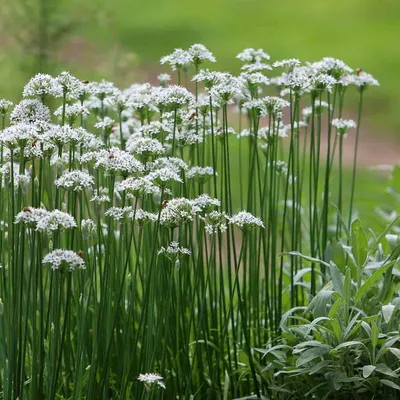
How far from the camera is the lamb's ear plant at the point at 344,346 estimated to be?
2689mm

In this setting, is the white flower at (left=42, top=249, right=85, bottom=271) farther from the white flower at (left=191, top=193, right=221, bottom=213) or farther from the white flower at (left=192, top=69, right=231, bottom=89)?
the white flower at (left=192, top=69, right=231, bottom=89)

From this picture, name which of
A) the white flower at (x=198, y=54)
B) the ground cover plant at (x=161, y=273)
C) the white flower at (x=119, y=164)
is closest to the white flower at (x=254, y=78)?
the ground cover plant at (x=161, y=273)

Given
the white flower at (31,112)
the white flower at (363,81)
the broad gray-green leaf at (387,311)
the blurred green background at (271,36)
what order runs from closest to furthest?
the white flower at (31,112) < the broad gray-green leaf at (387,311) < the white flower at (363,81) < the blurred green background at (271,36)

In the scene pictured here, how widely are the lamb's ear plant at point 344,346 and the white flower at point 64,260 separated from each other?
34.3 inches

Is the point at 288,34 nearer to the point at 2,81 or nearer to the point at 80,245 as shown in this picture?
the point at 2,81

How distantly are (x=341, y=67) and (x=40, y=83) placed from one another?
1.14 metres

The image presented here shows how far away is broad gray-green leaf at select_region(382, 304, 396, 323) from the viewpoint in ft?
8.95

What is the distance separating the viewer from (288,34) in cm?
1157

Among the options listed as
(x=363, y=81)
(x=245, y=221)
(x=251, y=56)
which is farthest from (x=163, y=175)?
(x=363, y=81)

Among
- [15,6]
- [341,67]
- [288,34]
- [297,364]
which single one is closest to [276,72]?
[288,34]

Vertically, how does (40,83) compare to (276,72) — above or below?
below

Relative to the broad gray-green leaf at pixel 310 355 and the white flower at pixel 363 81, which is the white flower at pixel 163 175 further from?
the white flower at pixel 363 81

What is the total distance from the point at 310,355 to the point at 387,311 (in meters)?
0.28

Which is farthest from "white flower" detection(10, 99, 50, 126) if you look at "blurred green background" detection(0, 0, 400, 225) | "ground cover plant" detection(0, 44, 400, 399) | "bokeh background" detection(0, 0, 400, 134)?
"bokeh background" detection(0, 0, 400, 134)
